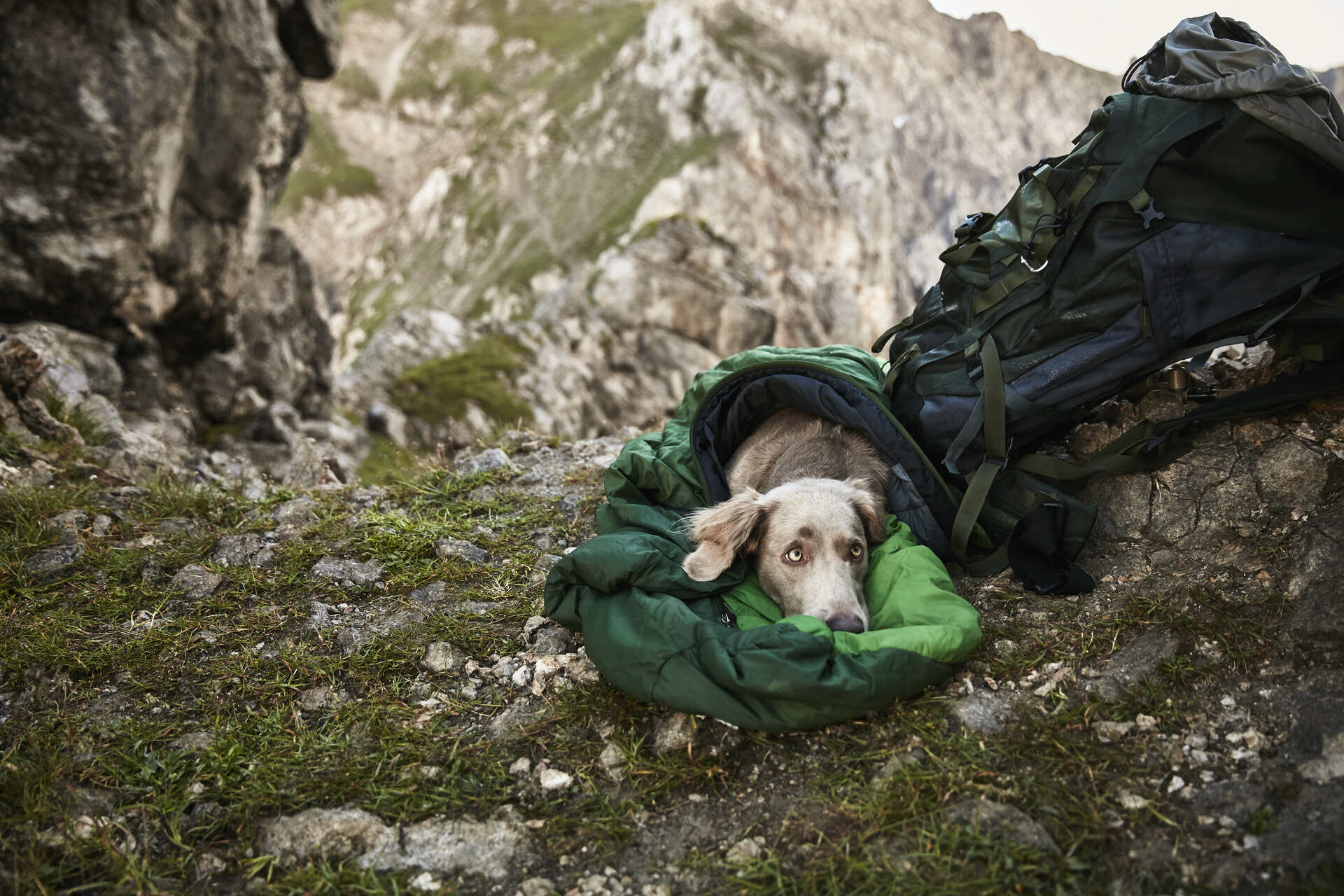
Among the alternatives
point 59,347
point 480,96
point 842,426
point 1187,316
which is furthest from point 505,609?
point 480,96

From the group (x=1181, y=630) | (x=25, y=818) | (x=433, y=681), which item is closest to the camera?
(x=25, y=818)

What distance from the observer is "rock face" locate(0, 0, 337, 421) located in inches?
488

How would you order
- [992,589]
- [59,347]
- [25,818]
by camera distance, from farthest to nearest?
1. [59,347]
2. [992,589]
3. [25,818]

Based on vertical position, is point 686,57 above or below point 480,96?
above

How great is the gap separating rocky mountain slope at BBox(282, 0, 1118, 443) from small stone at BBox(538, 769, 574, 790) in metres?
22.2

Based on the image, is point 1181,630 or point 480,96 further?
point 480,96

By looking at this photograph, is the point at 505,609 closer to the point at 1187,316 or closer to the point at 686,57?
the point at 1187,316

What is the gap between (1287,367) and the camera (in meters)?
4.84

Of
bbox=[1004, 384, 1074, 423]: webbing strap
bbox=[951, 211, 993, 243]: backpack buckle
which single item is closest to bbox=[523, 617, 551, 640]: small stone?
bbox=[1004, 384, 1074, 423]: webbing strap

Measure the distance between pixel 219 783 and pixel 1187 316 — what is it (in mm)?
5785

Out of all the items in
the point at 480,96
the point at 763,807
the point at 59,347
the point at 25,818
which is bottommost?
the point at 59,347

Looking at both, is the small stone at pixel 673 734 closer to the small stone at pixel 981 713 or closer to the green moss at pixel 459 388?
the small stone at pixel 981 713

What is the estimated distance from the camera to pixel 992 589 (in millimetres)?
4832

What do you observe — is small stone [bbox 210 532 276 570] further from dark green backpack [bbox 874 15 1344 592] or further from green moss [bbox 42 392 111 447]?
dark green backpack [bbox 874 15 1344 592]
